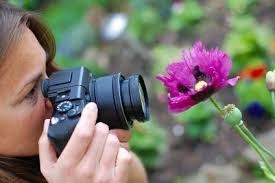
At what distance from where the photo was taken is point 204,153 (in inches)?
84.1

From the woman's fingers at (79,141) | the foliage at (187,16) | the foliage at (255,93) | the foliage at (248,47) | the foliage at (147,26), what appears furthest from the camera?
the foliage at (147,26)

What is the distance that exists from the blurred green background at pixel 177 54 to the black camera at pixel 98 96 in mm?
555

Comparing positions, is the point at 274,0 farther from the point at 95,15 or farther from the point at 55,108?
the point at 55,108

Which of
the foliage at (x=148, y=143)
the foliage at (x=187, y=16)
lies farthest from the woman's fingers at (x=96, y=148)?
the foliage at (x=187, y=16)

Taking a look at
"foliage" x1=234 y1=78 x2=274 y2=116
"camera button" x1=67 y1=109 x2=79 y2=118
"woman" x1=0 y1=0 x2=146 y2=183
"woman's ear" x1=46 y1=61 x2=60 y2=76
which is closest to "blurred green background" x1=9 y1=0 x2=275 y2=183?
"foliage" x1=234 y1=78 x2=274 y2=116

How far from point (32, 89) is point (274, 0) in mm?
1709

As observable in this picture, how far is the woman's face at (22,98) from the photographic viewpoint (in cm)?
93

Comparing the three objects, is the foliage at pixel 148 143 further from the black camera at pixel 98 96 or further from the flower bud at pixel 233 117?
the flower bud at pixel 233 117

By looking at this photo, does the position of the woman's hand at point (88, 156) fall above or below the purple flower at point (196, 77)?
below

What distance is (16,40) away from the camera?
95 cm

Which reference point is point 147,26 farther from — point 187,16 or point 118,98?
point 118,98

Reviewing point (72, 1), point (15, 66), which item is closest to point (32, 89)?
point (15, 66)

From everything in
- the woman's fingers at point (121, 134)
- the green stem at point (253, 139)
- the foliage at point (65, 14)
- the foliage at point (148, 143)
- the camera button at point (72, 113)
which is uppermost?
the green stem at point (253, 139)

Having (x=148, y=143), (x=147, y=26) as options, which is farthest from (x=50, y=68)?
(x=147, y=26)
